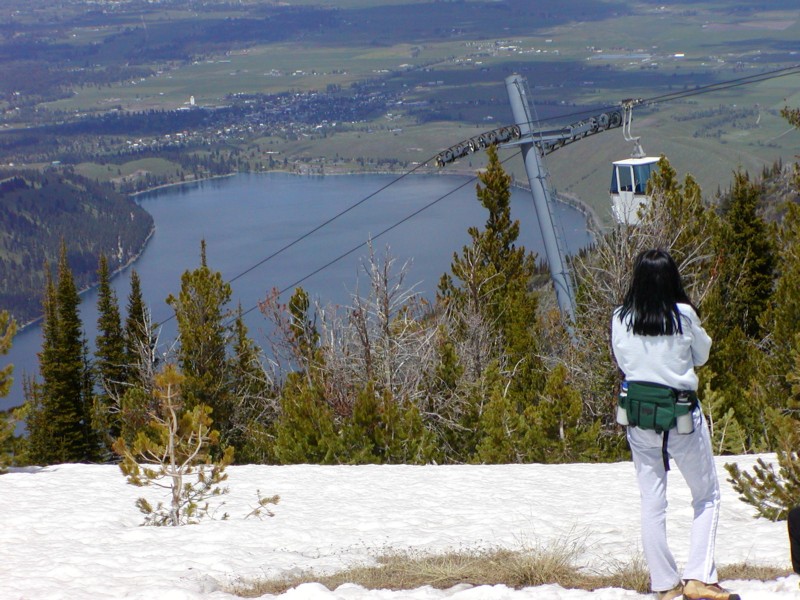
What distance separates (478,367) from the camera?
25453mm

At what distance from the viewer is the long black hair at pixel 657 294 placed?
16.5 ft

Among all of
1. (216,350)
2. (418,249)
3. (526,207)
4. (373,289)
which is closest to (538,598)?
(373,289)

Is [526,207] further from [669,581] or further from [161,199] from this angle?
[669,581]

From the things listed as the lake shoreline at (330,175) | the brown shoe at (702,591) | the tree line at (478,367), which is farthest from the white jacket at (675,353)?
the lake shoreline at (330,175)

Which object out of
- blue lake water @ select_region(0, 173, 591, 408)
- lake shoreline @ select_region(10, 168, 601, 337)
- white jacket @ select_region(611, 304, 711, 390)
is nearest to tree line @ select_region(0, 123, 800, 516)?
white jacket @ select_region(611, 304, 711, 390)

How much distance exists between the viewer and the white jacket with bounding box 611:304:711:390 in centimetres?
506

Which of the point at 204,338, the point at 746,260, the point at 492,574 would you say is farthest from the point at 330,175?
the point at 492,574

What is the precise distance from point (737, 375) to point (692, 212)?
12.6 ft

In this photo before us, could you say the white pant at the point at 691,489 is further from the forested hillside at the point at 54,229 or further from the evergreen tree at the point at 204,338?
the forested hillside at the point at 54,229

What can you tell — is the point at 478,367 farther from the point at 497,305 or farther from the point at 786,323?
the point at 786,323

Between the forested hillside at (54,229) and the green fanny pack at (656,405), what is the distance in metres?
118

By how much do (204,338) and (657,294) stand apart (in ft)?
87.2

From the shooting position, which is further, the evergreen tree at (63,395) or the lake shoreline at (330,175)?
the lake shoreline at (330,175)

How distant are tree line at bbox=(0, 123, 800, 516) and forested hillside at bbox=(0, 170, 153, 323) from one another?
90.8m
